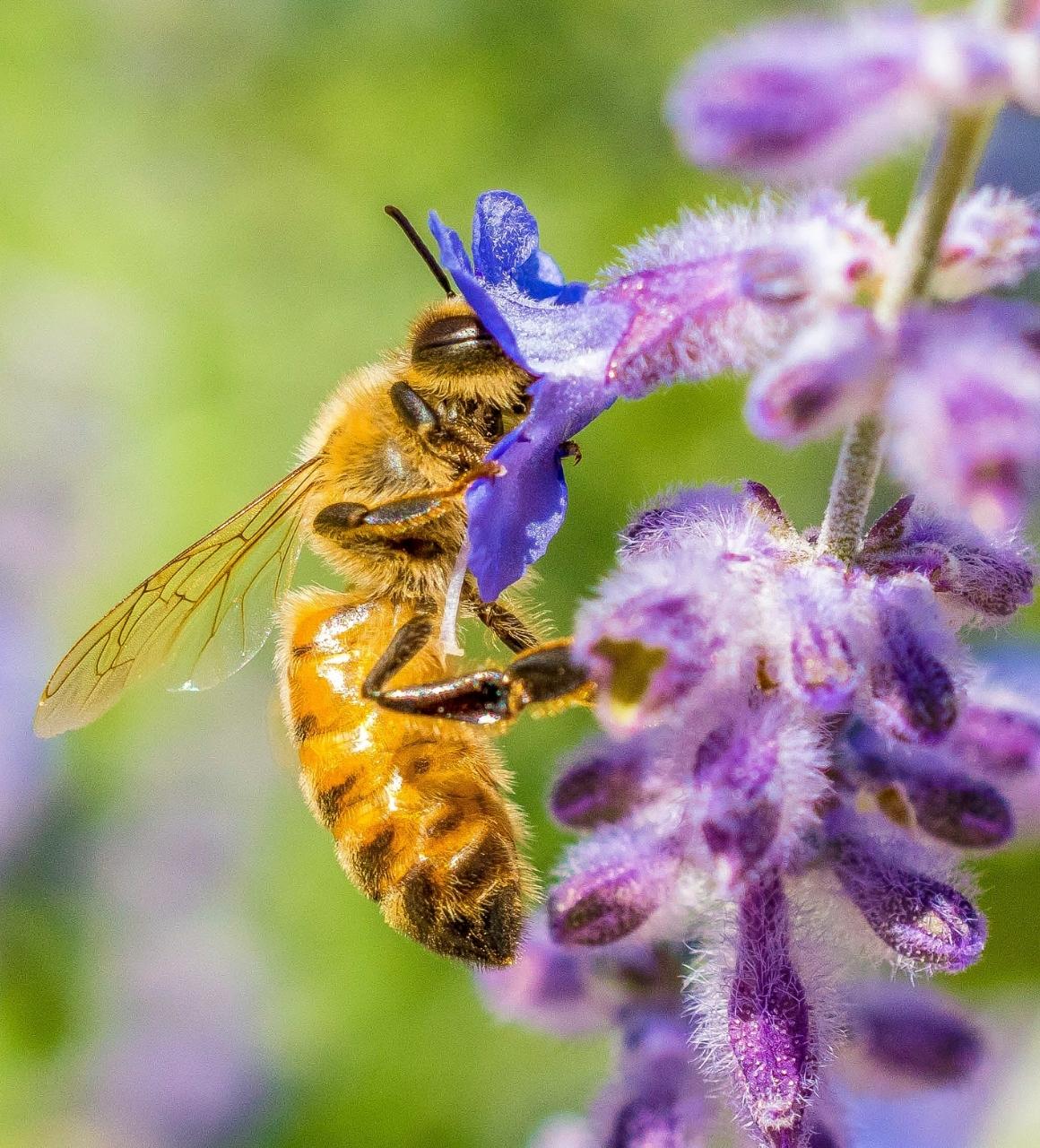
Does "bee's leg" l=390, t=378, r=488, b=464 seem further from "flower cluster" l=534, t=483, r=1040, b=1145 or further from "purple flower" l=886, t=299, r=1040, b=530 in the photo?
"purple flower" l=886, t=299, r=1040, b=530

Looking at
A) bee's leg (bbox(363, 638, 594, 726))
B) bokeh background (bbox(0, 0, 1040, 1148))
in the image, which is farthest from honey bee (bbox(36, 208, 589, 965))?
bokeh background (bbox(0, 0, 1040, 1148))

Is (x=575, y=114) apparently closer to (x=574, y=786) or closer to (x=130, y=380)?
(x=130, y=380)

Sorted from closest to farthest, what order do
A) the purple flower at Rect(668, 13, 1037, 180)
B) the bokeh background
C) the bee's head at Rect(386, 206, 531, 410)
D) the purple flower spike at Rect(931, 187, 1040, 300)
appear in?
the purple flower at Rect(668, 13, 1037, 180), the purple flower spike at Rect(931, 187, 1040, 300), the bee's head at Rect(386, 206, 531, 410), the bokeh background

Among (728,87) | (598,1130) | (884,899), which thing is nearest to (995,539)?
(884,899)

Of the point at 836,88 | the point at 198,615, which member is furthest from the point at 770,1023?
the point at 198,615

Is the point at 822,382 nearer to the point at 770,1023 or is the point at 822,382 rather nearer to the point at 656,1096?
the point at 770,1023

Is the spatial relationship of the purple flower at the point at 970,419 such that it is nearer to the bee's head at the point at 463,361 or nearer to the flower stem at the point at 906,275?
the flower stem at the point at 906,275
